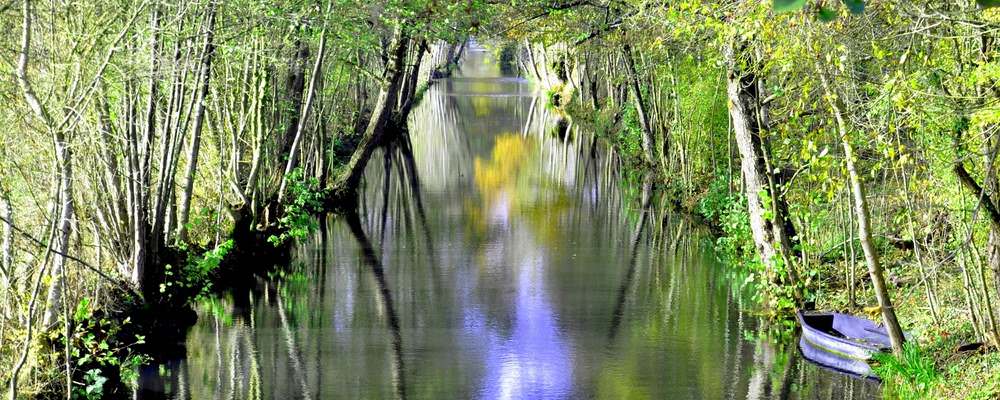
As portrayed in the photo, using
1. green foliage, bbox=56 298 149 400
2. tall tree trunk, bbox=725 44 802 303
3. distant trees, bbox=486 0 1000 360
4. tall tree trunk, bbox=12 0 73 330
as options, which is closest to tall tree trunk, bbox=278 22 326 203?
distant trees, bbox=486 0 1000 360

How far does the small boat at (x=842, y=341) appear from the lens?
486 inches

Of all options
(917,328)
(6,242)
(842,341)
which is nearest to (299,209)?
(842,341)

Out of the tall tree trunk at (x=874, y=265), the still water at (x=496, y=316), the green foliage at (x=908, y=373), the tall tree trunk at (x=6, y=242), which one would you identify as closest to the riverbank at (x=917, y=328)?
the green foliage at (x=908, y=373)

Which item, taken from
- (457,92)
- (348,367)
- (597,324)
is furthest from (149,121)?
(457,92)

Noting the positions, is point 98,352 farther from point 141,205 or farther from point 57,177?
point 141,205

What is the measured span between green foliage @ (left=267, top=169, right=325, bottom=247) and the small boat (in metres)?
9.86

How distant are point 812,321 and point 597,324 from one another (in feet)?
9.54

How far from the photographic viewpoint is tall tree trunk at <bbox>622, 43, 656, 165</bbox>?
2872cm

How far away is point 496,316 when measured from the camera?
15820 mm

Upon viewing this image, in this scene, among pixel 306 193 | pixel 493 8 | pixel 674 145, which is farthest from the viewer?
pixel 674 145

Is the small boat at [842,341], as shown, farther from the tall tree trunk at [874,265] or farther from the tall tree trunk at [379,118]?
the tall tree trunk at [379,118]

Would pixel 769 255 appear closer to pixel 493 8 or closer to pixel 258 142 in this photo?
pixel 493 8

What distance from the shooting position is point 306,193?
901 inches

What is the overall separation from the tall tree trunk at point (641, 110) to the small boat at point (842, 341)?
13.1 meters
